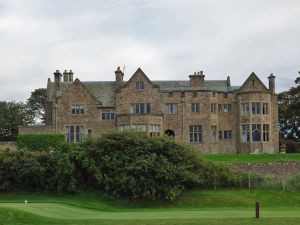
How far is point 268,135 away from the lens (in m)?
63.9

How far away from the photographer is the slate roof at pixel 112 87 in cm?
6534

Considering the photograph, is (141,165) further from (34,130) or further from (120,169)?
(34,130)

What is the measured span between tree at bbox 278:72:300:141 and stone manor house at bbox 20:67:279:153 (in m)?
18.9

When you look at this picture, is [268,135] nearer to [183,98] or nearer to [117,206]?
[183,98]

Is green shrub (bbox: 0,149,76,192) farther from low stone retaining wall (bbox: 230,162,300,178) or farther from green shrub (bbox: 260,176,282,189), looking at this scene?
green shrub (bbox: 260,176,282,189)

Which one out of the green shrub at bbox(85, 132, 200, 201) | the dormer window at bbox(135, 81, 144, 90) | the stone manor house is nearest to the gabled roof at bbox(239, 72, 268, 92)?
the stone manor house

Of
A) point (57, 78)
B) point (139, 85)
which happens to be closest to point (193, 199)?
point (139, 85)

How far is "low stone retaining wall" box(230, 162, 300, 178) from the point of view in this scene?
167 ft

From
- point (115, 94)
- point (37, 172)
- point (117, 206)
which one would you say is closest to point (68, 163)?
point (37, 172)

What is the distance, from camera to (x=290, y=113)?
276ft

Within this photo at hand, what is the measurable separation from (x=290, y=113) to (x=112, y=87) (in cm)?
2877

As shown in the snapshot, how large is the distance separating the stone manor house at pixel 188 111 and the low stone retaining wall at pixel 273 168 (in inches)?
466

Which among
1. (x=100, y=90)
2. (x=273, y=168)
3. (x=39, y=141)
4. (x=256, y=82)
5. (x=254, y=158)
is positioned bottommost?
(x=273, y=168)

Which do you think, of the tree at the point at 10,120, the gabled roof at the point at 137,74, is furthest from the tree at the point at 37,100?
the gabled roof at the point at 137,74
